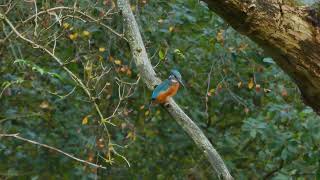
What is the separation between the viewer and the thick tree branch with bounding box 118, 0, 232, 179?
198cm

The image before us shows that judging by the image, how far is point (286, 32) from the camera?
152cm

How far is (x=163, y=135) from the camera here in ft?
16.4

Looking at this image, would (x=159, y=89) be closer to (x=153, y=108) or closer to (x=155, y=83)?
(x=155, y=83)

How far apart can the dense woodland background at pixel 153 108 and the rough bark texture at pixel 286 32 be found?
1.96 meters

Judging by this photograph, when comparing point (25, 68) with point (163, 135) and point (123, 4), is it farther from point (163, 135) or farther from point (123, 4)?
point (123, 4)

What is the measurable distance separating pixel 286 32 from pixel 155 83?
2.55ft

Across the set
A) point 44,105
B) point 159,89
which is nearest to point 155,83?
point 159,89

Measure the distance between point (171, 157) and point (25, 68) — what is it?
1.49 m

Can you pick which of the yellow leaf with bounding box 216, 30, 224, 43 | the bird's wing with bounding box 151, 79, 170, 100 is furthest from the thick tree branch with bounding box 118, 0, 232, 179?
the yellow leaf with bounding box 216, 30, 224, 43

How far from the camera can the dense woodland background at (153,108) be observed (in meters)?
3.90

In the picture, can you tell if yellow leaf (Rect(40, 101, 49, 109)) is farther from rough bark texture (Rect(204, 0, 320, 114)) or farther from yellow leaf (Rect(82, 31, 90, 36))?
rough bark texture (Rect(204, 0, 320, 114))

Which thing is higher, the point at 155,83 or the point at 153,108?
the point at 155,83

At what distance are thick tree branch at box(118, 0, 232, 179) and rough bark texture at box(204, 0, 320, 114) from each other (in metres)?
0.47

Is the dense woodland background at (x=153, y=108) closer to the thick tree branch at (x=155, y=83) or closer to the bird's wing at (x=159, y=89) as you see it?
the thick tree branch at (x=155, y=83)
